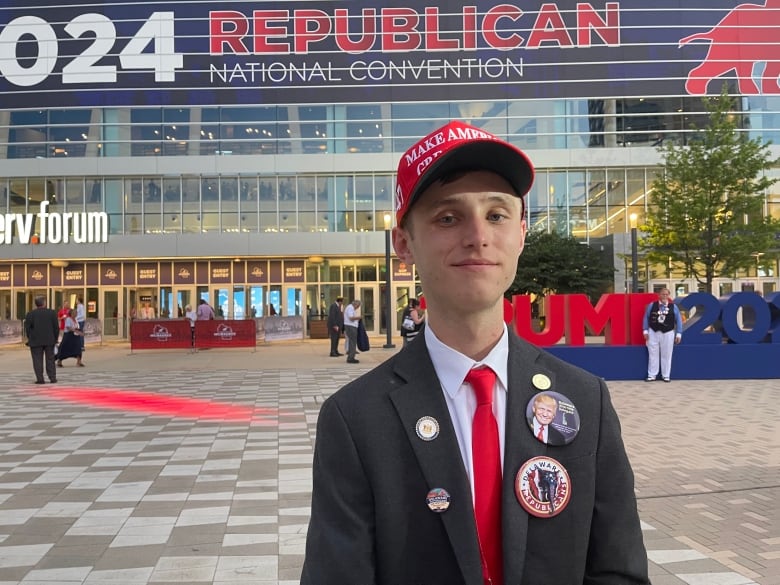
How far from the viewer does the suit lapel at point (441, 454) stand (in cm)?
127

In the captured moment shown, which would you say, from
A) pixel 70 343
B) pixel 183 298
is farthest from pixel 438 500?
pixel 183 298

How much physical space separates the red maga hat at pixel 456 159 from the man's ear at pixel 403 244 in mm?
79

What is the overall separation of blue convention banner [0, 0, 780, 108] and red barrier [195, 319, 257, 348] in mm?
12890

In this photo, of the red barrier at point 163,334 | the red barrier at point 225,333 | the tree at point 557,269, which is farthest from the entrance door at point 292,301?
the tree at point 557,269

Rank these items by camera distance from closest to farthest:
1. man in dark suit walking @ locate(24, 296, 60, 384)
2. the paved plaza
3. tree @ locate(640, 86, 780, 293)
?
1. the paved plaza
2. man in dark suit walking @ locate(24, 296, 60, 384)
3. tree @ locate(640, 86, 780, 293)

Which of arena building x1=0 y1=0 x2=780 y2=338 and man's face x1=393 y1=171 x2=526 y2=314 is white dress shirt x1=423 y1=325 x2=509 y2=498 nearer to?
man's face x1=393 y1=171 x2=526 y2=314

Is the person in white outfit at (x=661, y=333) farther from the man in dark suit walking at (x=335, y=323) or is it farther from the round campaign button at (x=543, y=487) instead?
the round campaign button at (x=543, y=487)

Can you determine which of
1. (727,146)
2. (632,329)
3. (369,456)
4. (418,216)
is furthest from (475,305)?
(727,146)

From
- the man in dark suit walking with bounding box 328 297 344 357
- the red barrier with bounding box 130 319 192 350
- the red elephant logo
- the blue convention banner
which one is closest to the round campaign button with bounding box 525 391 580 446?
the man in dark suit walking with bounding box 328 297 344 357

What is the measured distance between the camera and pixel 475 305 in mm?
1400

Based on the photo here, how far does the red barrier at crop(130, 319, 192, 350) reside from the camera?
76.2ft

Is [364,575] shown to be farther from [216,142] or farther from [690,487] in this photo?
[216,142]

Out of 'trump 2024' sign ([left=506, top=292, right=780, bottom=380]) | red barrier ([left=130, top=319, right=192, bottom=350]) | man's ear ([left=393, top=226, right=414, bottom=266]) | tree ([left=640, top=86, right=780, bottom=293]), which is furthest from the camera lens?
red barrier ([left=130, top=319, right=192, bottom=350])

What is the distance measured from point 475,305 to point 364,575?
0.62 m
